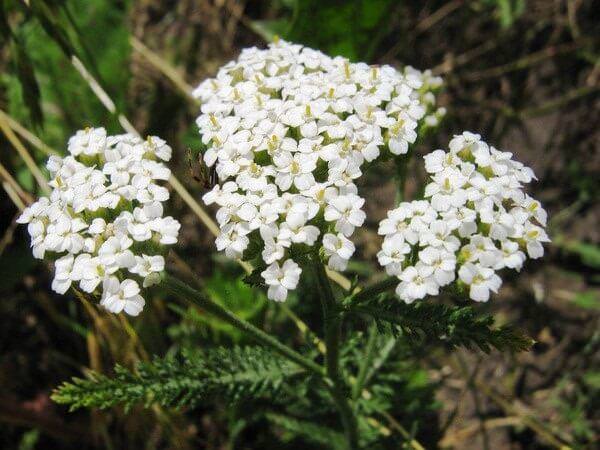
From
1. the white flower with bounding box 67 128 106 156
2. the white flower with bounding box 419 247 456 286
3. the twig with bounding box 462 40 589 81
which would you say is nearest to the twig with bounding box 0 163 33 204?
the white flower with bounding box 67 128 106 156

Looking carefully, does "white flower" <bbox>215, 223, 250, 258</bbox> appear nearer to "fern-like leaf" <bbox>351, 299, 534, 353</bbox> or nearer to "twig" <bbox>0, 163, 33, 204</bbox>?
"fern-like leaf" <bbox>351, 299, 534, 353</bbox>

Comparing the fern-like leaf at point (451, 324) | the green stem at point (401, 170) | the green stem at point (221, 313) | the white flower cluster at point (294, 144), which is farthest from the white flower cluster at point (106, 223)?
the green stem at point (401, 170)

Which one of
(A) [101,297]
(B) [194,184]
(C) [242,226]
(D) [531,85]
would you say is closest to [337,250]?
(C) [242,226]

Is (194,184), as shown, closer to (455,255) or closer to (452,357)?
(452,357)

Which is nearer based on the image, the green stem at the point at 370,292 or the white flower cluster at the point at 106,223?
the white flower cluster at the point at 106,223

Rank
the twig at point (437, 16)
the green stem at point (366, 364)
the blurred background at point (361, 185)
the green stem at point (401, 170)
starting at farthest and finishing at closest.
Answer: the twig at point (437, 16)
the blurred background at point (361, 185)
the green stem at point (366, 364)
the green stem at point (401, 170)

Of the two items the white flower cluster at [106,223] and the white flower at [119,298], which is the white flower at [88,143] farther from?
the white flower at [119,298]
